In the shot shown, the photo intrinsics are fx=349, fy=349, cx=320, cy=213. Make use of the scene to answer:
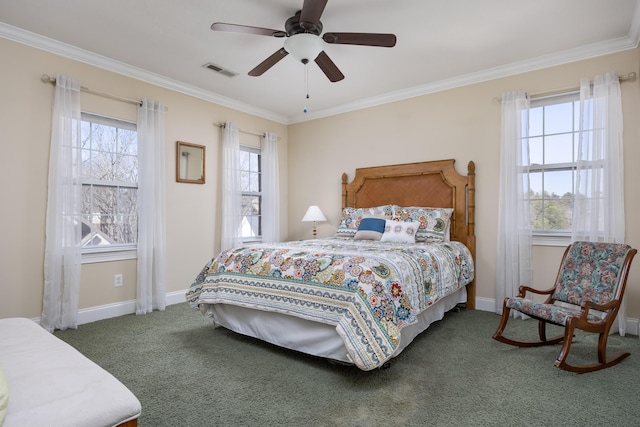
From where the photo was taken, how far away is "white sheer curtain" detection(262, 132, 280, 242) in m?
5.14

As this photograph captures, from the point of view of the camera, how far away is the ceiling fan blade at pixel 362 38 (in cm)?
249

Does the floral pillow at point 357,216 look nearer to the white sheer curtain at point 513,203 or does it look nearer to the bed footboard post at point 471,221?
the bed footboard post at point 471,221

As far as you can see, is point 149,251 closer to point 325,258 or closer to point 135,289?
point 135,289

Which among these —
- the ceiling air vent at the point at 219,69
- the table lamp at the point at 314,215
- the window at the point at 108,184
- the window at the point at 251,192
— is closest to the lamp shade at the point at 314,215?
the table lamp at the point at 314,215

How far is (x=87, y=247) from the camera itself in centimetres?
346

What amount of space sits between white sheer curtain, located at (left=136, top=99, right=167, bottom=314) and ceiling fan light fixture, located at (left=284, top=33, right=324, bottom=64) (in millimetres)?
1964

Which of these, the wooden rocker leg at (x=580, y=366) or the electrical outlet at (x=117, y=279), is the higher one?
the electrical outlet at (x=117, y=279)

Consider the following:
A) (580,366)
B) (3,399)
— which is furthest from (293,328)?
(580,366)

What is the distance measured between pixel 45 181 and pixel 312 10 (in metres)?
2.78

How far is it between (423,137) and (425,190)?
668 mm

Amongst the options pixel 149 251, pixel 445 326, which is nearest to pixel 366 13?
pixel 445 326

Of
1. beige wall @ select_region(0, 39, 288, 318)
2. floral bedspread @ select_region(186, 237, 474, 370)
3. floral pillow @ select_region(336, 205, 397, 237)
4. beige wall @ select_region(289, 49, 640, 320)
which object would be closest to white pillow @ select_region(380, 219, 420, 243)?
floral pillow @ select_region(336, 205, 397, 237)

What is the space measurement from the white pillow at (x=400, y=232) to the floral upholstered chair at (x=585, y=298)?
1.15 metres

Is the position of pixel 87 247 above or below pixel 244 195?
below
